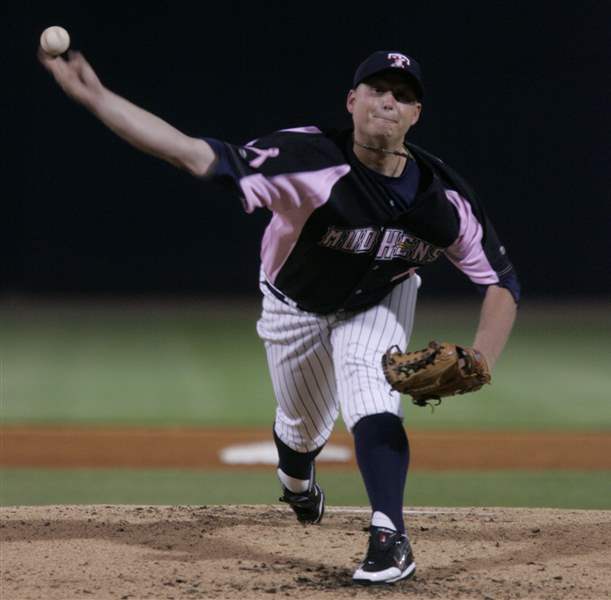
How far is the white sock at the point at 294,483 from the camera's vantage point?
4195mm

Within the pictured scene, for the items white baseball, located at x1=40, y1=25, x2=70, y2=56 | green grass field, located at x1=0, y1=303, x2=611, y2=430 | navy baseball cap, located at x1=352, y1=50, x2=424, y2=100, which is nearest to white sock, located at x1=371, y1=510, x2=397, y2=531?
navy baseball cap, located at x1=352, y1=50, x2=424, y2=100

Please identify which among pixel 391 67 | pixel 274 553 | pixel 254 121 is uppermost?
pixel 254 121

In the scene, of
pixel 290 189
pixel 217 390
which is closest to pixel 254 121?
pixel 217 390

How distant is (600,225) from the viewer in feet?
43.8

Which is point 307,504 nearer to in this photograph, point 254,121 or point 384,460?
point 384,460

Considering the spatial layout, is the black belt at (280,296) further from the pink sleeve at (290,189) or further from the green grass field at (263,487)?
the green grass field at (263,487)

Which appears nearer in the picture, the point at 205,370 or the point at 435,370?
the point at 435,370

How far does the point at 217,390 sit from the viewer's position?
821 centimetres

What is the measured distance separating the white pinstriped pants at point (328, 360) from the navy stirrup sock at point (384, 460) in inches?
1.7

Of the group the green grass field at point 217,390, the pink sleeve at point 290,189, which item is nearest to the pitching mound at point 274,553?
the green grass field at point 217,390

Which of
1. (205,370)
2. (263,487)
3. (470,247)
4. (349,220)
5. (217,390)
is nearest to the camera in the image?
(349,220)

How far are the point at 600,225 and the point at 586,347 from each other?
341cm

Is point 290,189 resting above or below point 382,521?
above

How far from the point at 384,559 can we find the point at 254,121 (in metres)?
10.5
